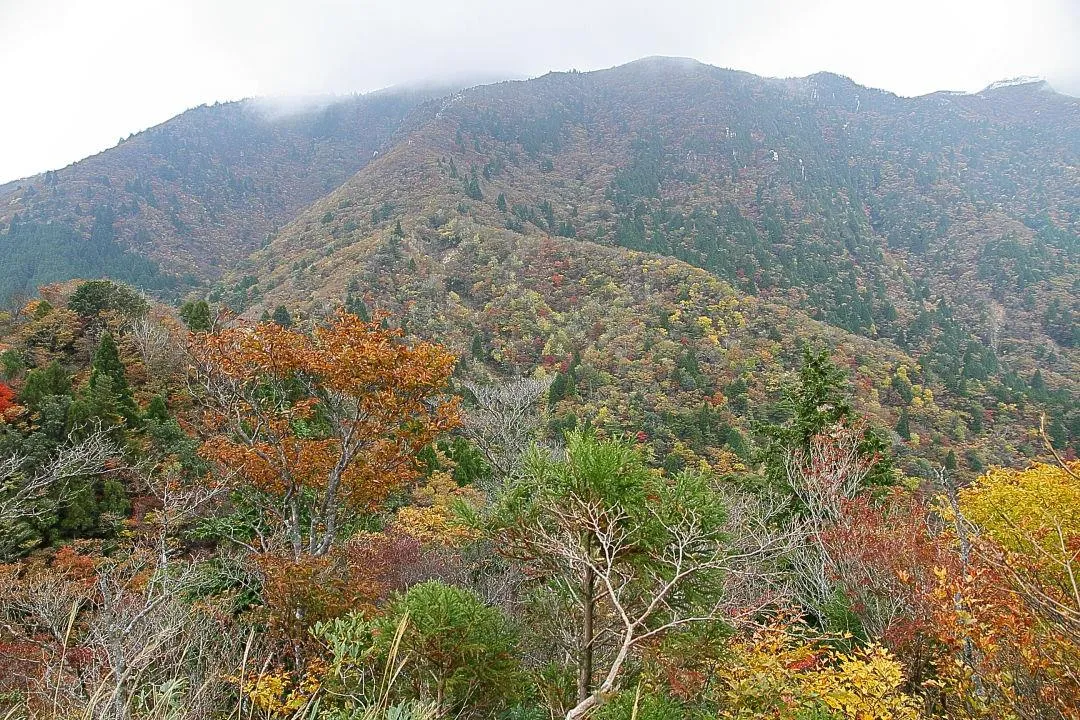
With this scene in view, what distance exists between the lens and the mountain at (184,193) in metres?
74.1

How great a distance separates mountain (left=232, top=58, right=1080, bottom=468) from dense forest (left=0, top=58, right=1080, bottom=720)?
62cm

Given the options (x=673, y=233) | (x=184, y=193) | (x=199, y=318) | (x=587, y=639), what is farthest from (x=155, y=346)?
(x=184, y=193)

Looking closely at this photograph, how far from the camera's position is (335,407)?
1036 centimetres

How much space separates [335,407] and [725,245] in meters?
70.3

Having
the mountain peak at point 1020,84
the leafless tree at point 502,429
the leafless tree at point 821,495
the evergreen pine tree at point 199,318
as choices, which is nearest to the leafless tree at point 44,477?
the evergreen pine tree at point 199,318

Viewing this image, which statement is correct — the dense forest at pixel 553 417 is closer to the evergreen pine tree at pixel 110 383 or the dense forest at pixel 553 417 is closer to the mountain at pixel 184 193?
the evergreen pine tree at pixel 110 383

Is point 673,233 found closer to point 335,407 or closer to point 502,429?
point 502,429

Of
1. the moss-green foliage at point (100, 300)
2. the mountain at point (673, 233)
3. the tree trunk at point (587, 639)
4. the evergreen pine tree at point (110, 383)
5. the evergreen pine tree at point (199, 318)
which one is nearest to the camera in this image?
the tree trunk at point (587, 639)

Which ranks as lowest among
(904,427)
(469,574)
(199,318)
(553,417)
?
(904,427)

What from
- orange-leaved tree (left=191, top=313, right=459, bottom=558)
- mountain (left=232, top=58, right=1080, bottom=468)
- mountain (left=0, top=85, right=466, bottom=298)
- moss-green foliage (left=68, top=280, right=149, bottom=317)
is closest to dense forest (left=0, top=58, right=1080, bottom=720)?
orange-leaved tree (left=191, top=313, right=459, bottom=558)

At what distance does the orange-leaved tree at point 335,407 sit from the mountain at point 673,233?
78.8 feet

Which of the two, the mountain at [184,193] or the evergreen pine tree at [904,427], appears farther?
the mountain at [184,193]

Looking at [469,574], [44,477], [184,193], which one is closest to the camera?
[44,477]

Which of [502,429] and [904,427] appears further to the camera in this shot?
[904,427]
